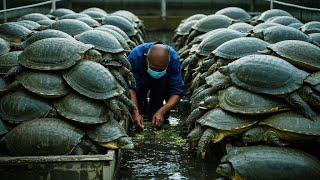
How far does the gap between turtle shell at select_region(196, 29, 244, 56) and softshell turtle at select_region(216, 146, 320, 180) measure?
317 cm

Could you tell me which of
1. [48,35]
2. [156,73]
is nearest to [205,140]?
[156,73]

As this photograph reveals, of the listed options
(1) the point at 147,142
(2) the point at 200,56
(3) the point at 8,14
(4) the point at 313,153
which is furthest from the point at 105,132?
(3) the point at 8,14

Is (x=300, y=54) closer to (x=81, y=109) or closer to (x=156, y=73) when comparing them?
(x=156, y=73)

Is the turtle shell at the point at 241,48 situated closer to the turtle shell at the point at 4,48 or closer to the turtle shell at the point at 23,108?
the turtle shell at the point at 23,108

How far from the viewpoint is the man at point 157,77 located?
6.66 meters

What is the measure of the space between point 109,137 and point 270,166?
1512 millimetres

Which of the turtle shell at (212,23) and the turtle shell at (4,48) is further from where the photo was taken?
the turtle shell at (212,23)

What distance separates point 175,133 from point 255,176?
8.24 ft

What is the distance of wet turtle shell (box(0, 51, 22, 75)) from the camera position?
18.5ft

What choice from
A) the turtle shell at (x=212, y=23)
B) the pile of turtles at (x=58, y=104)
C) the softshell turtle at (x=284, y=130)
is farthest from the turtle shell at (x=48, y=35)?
the turtle shell at (x=212, y=23)

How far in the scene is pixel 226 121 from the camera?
5.05 meters

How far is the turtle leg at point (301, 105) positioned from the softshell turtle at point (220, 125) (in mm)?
387

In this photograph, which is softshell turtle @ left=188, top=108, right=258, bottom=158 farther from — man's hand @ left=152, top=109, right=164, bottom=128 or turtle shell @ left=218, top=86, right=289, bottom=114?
man's hand @ left=152, top=109, right=164, bottom=128

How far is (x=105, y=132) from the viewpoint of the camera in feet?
16.5
